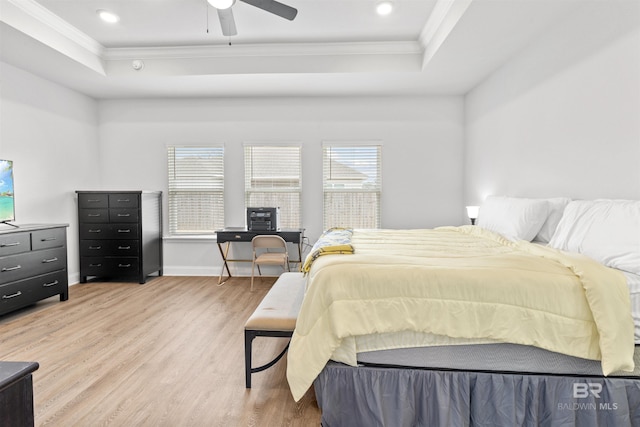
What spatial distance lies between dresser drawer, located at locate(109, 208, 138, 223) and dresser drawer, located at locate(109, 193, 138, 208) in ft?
0.21

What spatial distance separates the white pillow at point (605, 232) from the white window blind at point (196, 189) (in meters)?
4.21

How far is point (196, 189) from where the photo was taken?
516 centimetres

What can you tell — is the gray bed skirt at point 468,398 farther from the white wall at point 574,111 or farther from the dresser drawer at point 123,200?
the dresser drawer at point 123,200

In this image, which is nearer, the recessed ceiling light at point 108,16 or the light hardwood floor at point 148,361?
the light hardwood floor at point 148,361

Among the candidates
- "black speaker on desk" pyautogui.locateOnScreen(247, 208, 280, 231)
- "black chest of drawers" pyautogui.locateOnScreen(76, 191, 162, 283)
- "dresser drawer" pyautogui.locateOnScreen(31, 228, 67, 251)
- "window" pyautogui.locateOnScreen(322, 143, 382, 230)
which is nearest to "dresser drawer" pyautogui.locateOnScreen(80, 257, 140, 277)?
"black chest of drawers" pyautogui.locateOnScreen(76, 191, 162, 283)

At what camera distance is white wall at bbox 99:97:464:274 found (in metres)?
4.97

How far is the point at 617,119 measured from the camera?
2295mm

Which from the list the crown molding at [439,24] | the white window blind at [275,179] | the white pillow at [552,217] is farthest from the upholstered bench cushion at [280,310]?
the crown molding at [439,24]

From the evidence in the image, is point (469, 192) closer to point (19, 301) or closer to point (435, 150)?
point (435, 150)

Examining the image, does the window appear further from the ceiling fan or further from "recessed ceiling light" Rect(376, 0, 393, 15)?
the ceiling fan

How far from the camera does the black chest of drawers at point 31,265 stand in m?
3.28

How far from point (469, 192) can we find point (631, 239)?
304 centimetres

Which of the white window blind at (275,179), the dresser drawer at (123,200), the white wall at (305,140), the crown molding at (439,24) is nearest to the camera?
the crown molding at (439,24)

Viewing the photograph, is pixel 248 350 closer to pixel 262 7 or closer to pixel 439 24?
pixel 262 7
